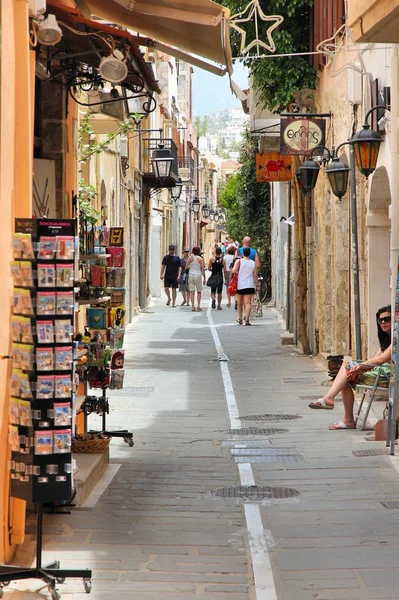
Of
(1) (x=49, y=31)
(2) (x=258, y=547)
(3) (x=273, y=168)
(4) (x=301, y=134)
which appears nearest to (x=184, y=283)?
(3) (x=273, y=168)

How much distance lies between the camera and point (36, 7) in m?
7.66

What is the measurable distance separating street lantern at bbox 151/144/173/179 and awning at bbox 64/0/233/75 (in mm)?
24406

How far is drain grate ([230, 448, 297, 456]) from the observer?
36.4 ft

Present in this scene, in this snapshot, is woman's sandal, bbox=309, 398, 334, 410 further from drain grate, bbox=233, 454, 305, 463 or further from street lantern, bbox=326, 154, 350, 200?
street lantern, bbox=326, 154, 350, 200

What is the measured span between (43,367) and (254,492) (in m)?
3.30

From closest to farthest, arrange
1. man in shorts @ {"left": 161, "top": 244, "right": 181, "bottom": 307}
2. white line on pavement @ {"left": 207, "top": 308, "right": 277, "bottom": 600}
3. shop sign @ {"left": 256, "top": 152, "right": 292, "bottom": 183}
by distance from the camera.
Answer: white line on pavement @ {"left": 207, "top": 308, "right": 277, "bottom": 600}
shop sign @ {"left": 256, "top": 152, "right": 292, "bottom": 183}
man in shorts @ {"left": 161, "top": 244, "right": 181, "bottom": 307}

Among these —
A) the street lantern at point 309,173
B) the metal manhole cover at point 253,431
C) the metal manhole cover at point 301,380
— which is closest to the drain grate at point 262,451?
the metal manhole cover at point 253,431

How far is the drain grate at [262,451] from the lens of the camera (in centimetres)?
1111

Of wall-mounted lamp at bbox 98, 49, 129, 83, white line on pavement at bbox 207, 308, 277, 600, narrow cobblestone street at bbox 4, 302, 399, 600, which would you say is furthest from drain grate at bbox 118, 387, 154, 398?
wall-mounted lamp at bbox 98, 49, 129, 83

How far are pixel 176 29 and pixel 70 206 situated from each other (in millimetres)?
2043

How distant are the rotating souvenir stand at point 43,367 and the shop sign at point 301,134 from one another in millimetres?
11951

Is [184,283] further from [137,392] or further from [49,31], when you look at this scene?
[49,31]

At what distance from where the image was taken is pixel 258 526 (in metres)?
8.16

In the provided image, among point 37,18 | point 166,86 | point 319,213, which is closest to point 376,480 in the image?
point 37,18
